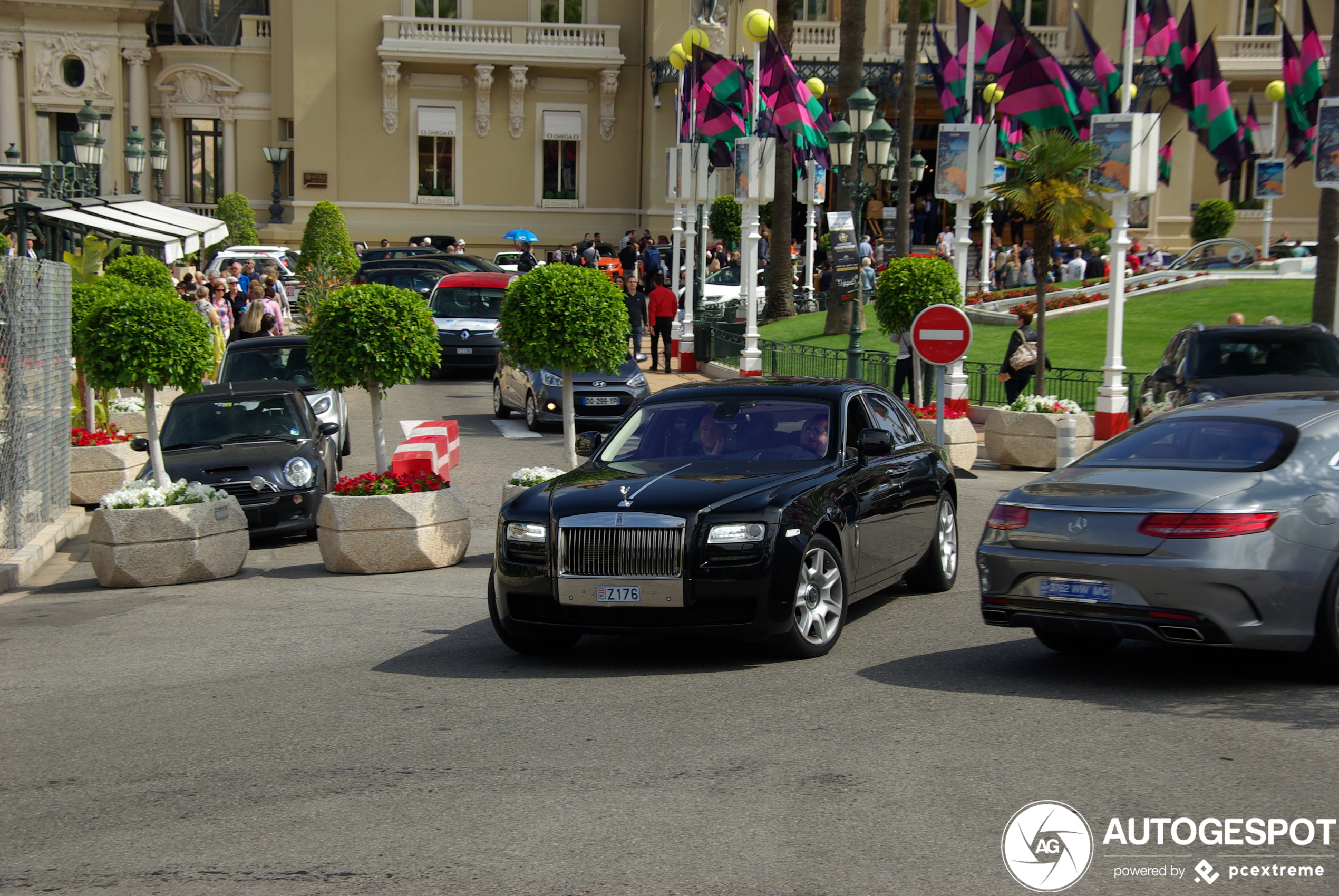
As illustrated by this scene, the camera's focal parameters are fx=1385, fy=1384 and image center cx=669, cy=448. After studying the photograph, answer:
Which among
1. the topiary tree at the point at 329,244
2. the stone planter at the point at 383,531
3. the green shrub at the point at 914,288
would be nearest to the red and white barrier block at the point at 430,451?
the stone planter at the point at 383,531

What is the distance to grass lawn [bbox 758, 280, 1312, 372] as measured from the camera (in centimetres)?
2775

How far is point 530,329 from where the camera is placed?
13.3 metres

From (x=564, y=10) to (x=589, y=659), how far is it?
48830 mm

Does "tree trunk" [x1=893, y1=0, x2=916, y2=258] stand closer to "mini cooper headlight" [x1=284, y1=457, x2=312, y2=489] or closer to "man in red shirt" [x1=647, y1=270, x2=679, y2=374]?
"man in red shirt" [x1=647, y1=270, x2=679, y2=374]

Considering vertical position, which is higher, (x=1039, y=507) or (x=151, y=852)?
(x=1039, y=507)

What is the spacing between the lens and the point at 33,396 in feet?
43.8

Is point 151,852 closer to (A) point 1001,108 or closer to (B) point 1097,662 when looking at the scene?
(B) point 1097,662

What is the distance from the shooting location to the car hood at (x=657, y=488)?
25.5ft

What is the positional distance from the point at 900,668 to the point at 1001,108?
52.8 ft

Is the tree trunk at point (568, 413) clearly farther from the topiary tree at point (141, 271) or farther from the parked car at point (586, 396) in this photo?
the topiary tree at point (141, 271)

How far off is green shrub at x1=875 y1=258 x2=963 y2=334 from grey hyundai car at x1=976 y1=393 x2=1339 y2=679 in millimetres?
11825

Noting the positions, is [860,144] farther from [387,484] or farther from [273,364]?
[387,484]

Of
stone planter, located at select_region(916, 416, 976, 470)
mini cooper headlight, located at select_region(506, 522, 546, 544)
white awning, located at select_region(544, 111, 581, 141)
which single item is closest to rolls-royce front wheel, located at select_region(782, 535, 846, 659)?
mini cooper headlight, located at select_region(506, 522, 546, 544)

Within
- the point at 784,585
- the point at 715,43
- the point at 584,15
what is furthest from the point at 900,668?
the point at 584,15
